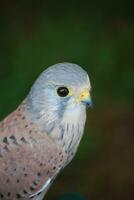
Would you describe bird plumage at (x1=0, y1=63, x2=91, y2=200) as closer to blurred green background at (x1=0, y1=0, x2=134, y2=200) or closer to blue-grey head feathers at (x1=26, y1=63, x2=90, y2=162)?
blue-grey head feathers at (x1=26, y1=63, x2=90, y2=162)

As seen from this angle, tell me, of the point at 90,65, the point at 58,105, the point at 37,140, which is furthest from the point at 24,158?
the point at 90,65

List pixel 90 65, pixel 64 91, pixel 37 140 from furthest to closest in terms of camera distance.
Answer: pixel 90 65, pixel 37 140, pixel 64 91

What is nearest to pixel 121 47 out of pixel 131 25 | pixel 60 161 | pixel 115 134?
pixel 131 25

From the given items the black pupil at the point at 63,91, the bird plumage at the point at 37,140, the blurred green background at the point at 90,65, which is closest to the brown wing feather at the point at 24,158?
the bird plumage at the point at 37,140

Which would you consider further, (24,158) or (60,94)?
(24,158)

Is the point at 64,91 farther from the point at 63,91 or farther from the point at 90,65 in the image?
the point at 90,65

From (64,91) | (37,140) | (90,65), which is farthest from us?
Result: (90,65)
